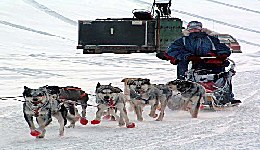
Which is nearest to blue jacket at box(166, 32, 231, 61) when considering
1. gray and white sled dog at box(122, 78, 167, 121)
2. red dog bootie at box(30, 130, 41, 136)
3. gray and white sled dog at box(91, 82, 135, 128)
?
gray and white sled dog at box(122, 78, 167, 121)

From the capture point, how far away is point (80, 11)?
3031cm

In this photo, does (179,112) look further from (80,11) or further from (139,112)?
(80,11)

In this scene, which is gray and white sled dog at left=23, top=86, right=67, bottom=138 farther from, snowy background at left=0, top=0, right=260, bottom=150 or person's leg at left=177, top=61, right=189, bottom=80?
person's leg at left=177, top=61, right=189, bottom=80

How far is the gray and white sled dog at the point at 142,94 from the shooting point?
7.97m

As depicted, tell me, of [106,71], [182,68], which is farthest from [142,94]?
[106,71]

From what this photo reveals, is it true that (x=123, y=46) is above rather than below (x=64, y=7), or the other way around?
below

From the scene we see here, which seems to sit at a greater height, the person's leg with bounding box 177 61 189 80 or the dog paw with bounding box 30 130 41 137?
the person's leg with bounding box 177 61 189 80

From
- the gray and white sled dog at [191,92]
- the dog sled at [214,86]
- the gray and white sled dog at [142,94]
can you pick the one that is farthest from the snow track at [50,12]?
the gray and white sled dog at [142,94]

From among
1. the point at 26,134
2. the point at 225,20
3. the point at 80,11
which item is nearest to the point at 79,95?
the point at 26,134

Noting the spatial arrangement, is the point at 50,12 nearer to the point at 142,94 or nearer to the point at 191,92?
the point at 191,92

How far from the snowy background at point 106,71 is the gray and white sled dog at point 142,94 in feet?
0.76

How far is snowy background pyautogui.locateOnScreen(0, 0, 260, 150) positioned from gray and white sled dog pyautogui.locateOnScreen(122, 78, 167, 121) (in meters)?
0.23

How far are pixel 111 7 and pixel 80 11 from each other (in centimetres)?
215

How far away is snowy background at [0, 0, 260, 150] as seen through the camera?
6715mm
